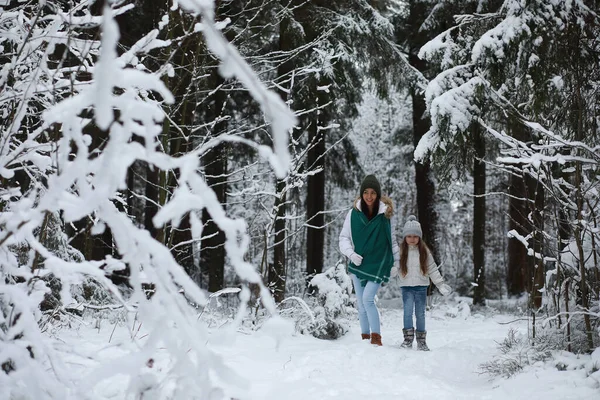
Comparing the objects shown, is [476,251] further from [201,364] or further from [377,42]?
[201,364]

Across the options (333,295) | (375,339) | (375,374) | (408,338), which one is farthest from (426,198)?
(375,374)

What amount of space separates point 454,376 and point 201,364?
3384 mm

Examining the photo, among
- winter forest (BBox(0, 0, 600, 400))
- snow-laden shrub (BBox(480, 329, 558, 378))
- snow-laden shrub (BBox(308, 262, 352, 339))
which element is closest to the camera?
winter forest (BBox(0, 0, 600, 400))

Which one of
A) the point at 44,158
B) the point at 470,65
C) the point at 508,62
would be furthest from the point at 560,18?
the point at 44,158

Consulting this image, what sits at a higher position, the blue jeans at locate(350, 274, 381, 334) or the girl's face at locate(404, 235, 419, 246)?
the girl's face at locate(404, 235, 419, 246)

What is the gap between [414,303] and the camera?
5.37m

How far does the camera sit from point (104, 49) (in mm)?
893

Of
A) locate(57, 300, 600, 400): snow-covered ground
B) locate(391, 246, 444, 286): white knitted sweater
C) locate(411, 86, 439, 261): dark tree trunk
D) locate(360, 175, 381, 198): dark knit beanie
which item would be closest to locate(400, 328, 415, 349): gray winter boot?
locate(57, 300, 600, 400): snow-covered ground

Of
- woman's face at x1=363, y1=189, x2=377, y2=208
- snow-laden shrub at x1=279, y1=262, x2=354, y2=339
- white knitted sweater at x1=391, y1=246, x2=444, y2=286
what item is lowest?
snow-laden shrub at x1=279, y1=262, x2=354, y2=339

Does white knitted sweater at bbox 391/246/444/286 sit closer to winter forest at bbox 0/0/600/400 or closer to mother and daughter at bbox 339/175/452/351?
mother and daughter at bbox 339/175/452/351

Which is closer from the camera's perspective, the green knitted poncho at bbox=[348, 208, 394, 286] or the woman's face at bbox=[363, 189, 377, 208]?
the green knitted poncho at bbox=[348, 208, 394, 286]

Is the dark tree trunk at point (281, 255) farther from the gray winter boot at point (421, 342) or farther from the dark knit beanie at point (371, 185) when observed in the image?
the gray winter boot at point (421, 342)

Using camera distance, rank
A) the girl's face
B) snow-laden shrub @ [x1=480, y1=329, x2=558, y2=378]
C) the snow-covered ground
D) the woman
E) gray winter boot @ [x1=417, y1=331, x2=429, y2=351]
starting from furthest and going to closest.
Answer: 1. the girl's face
2. the woman
3. gray winter boot @ [x1=417, y1=331, x2=429, y2=351]
4. snow-laden shrub @ [x1=480, y1=329, x2=558, y2=378]
5. the snow-covered ground

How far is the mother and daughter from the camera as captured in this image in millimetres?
5141
